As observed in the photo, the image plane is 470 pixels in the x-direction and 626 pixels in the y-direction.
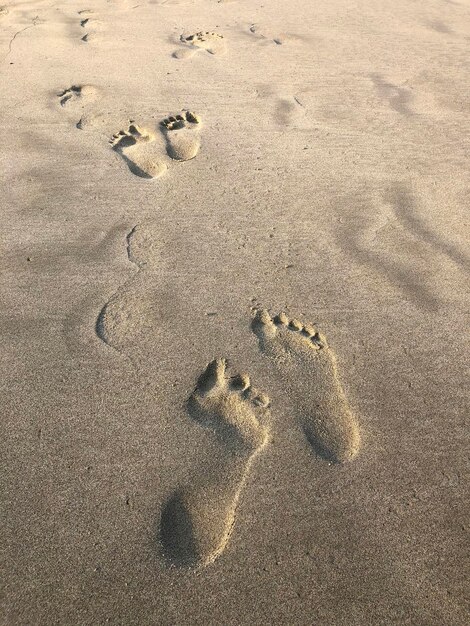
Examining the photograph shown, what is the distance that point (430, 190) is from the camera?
2637 millimetres

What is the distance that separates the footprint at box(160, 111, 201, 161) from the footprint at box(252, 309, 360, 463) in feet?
4.19

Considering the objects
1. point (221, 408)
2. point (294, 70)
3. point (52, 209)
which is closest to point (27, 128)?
point (52, 209)

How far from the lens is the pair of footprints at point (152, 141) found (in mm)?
2709

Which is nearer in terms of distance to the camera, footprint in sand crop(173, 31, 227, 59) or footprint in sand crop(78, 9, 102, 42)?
footprint in sand crop(173, 31, 227, 59)

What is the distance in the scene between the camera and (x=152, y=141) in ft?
9.53

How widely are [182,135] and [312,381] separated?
185 centimetres

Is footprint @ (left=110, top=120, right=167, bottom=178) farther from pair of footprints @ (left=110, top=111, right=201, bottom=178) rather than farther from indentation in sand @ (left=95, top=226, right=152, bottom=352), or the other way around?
indentation in sand @ (left=95, top=226, right=152, bottom=352)

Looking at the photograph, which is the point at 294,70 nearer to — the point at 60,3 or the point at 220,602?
the point at 60,3

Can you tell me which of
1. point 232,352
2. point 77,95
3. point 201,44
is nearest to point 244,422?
point 232,352


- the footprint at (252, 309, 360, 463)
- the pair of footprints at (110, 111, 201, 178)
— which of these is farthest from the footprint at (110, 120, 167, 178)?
the footprint at (252, 309, 360, 463)

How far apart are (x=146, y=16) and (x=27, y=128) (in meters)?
2.36

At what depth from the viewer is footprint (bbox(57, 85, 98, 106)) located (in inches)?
128

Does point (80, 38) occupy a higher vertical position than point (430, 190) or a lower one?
lower

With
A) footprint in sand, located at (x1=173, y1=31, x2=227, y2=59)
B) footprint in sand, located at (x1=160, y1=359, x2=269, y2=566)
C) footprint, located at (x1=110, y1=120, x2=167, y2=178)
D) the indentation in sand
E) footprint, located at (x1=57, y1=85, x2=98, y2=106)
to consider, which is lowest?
footprint, located at (x1=57, y1=85, x2=98, y2=106)
